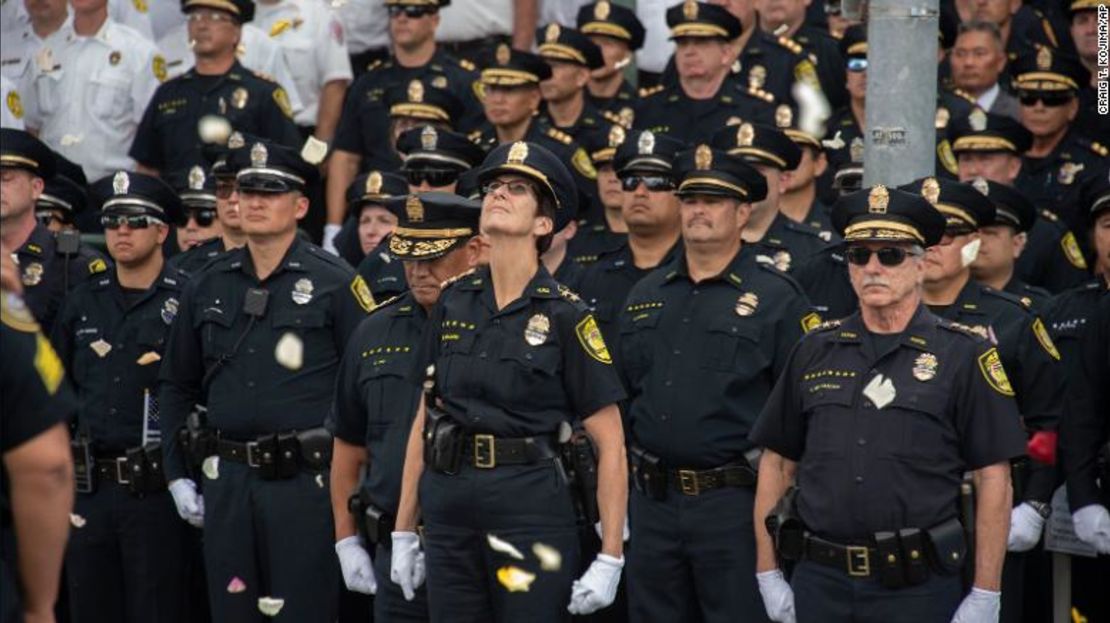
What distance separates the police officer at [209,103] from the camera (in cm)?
1243

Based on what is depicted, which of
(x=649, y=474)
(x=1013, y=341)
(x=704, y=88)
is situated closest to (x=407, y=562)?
(x=649, y=474)

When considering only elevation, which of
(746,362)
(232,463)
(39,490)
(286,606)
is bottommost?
(286,606)

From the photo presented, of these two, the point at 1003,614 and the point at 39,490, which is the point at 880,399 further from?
the point at 39,490

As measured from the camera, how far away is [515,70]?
1168 cm

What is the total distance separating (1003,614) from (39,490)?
14.9ft

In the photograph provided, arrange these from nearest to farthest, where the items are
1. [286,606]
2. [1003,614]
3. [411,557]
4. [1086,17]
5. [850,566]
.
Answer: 1. [850,566]
2. [411,557]
3. [1003,614]
4. [286,606]
5. [1086,17]

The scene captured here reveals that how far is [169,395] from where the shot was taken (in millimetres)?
9453

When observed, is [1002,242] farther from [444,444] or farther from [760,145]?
[444,444]

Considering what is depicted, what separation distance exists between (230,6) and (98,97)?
49.1 inches

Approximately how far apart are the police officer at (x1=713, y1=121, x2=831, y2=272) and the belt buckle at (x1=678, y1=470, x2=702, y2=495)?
175 centimetres

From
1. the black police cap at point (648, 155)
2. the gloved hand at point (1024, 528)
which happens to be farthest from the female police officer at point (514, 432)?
the black police cap at point (648, 155)

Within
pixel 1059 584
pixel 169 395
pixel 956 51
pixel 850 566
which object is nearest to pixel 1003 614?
pixel 1059 584

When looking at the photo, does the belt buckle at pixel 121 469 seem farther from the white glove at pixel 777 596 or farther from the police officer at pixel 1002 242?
the police officer at pixel 1002 242

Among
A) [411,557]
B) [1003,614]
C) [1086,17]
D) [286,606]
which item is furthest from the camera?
[1086,17]
